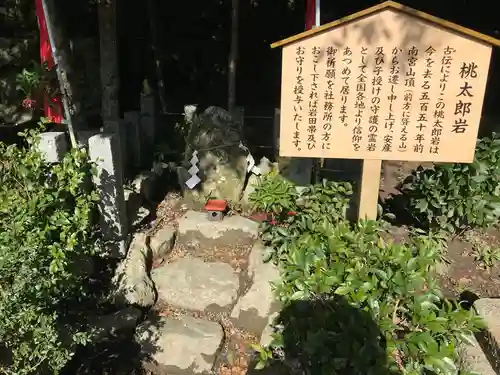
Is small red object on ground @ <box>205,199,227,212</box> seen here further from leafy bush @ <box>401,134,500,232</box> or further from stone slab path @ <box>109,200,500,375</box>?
leafy bush @ <box>401,134,500,232</box>

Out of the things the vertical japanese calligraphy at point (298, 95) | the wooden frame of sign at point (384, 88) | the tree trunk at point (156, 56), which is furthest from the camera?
the tree trunk at point (156, 56)

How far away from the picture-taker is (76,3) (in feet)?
25.0

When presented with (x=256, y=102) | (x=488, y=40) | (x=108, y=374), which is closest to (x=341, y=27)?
(x=488, y=40)

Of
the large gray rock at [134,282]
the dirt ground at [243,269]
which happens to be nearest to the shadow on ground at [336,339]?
the dirt ground at [243,269]

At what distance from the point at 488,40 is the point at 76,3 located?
6624mm

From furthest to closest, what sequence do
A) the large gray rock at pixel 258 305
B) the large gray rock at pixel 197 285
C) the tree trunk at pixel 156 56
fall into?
the tree trunk at pixel 156 56
the large gray rock at pixel 197 285
the large gray rock at pixel 258 305

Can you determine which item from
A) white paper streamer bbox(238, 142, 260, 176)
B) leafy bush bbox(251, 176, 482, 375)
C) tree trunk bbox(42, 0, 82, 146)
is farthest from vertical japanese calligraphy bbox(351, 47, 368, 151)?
tree trunk bbox(42, 0, 82, 146)

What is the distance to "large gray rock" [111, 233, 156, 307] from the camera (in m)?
4.43

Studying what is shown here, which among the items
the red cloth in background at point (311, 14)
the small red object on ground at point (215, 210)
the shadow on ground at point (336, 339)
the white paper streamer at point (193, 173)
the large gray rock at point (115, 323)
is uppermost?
the red cloth in background at point (311, 14)

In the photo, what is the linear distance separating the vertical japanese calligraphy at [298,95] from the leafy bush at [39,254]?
1719mm

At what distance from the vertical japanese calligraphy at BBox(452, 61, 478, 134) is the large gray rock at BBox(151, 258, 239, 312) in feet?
8.47

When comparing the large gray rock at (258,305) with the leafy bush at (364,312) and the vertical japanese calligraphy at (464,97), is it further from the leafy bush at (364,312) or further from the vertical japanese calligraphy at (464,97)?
the vertical japanese calligraphy at (464,97)

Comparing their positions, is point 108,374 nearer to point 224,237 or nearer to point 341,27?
point 224,237

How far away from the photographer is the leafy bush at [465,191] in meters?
4.40
